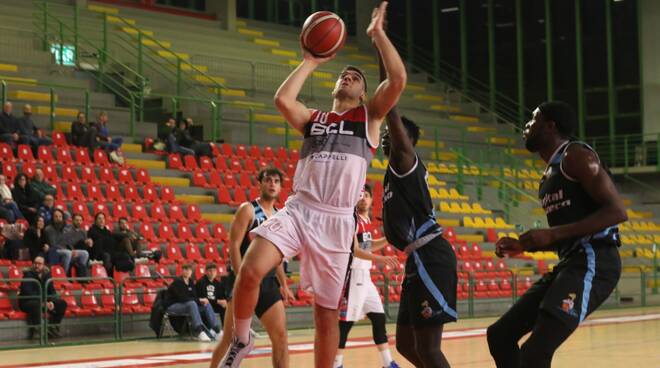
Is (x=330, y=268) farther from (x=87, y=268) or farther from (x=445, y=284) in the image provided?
(x=87, y=268)

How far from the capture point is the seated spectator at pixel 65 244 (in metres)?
17.5

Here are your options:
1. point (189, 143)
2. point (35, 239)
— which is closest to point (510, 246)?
point (35, 239)

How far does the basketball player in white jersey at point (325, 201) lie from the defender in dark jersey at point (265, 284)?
1.39 metres

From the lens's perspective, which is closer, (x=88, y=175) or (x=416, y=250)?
(x=416, y=250)

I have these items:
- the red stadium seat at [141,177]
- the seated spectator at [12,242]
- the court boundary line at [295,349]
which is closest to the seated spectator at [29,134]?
the red stadium seat at [141,177]

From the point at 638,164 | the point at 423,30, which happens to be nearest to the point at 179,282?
the point at 638,164

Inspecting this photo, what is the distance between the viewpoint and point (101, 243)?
1819cm

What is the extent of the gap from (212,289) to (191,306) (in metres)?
0.55

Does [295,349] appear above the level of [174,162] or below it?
below

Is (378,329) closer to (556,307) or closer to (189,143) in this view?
(556,307)

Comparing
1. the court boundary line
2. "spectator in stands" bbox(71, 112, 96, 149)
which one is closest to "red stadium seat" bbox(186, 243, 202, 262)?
"spectator in stands" bbox(71, 112, 96, 149)

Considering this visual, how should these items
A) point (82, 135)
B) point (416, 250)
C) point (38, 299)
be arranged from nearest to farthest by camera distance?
point (416, 250), point (38, 299), point (82, 135)

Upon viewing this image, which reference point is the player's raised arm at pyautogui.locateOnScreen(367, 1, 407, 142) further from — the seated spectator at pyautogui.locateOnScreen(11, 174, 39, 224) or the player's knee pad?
the seated spectator at pyautogui.locateOnScreen(11, 174, 39, 224)

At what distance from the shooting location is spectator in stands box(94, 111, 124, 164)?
71.2 ft
